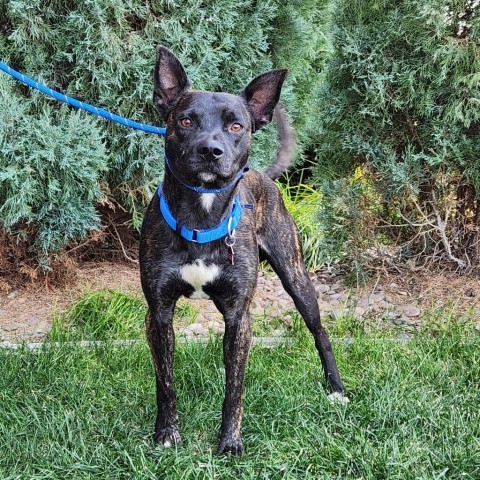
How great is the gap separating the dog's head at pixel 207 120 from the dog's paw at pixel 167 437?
1211 mm

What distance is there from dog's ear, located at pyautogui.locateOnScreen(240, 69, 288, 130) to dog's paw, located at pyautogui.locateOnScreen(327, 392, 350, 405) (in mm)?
1462

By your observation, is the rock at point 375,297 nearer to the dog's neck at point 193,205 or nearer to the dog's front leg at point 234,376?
the dog's front leg at point 234,376

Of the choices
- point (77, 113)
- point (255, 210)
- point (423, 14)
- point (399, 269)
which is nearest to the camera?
point (255, 210)

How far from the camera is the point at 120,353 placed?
14.3 ft

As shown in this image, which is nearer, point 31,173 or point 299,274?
point 299,274

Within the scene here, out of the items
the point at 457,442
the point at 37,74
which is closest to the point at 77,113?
the point at 37,74

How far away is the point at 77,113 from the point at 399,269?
282 centimetres

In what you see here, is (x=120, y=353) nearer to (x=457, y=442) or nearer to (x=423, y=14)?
(x=457, y=442)

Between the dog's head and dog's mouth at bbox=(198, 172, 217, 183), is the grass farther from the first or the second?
dog's mouth at bbox=(198, 172, 217, 183)

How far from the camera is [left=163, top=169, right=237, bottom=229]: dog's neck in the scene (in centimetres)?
315

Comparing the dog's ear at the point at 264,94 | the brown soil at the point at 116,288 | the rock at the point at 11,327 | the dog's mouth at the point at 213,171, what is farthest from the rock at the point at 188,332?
the dog's mouth at the point at 213,171

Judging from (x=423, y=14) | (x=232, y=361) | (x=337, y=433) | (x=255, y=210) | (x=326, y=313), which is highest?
(x=423, y=14)

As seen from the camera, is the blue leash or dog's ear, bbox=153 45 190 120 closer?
dog's ear, bbox=153 45 190 120

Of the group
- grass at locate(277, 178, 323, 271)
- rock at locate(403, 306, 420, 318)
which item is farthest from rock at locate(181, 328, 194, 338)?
rock at locate(403, 306, 420, 318)
